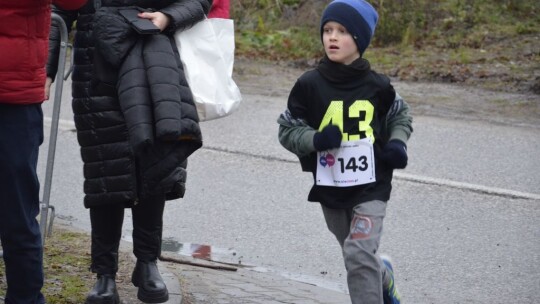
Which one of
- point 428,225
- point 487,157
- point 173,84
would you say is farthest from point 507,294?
point 487,157

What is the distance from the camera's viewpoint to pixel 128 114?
4.79 m

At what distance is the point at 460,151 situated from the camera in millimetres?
9375

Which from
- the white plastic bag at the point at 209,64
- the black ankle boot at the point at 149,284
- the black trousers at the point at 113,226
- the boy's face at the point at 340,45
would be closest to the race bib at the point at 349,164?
the boy's face at the point at 340,45

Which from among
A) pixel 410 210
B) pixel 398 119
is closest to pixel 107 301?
pixel 398 119

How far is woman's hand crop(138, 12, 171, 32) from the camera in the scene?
490 centimetres

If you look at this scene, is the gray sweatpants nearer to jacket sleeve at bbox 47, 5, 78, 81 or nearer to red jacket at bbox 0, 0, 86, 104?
red jacket at bbox 0, 0, 86, 104

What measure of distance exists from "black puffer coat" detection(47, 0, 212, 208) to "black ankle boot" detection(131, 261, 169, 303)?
404 mm

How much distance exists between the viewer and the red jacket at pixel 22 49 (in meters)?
4.26

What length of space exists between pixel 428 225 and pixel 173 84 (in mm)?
3097

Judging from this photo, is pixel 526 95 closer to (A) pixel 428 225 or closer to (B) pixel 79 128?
(A) pixel 428 225

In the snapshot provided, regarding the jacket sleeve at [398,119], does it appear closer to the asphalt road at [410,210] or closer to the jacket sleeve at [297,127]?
the jacket sleeve at [297,127]

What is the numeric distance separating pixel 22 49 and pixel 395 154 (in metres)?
1.54

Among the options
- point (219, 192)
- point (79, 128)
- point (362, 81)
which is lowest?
point (219, 192)

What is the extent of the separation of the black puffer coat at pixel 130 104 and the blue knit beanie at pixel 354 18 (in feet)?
1.97
